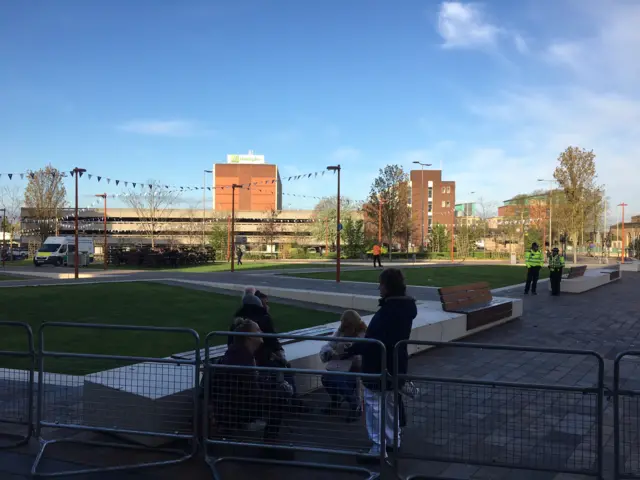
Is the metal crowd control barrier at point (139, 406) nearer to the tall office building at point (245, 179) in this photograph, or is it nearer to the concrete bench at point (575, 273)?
the concrete bench at point (575, 273)

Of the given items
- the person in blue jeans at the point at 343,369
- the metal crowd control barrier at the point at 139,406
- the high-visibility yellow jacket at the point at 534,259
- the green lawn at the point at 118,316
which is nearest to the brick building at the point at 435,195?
the high-visibility yellow jacket at the point at 534,259

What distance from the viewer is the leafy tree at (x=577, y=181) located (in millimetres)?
46812

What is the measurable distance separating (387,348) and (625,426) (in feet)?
6.86

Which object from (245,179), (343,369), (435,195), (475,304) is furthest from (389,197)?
(245,179)

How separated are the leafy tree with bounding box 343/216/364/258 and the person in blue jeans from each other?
46.1 meters

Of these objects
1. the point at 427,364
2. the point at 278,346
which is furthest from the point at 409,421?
the point at 427,364

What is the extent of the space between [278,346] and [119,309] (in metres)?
9.02

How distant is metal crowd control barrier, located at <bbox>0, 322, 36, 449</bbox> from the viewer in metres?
4.76

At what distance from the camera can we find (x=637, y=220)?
123375 millimetres

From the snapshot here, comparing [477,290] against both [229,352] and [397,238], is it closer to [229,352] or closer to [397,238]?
[229,352]

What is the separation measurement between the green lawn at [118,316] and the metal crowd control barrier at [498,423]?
2917 mm

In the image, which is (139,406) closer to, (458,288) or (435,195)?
(458,288)

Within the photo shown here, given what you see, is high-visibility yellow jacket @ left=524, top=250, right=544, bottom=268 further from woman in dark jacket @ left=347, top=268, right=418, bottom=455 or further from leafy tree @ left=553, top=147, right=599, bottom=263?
leafy tree @ left=553, top=147, right=599, bottom=263

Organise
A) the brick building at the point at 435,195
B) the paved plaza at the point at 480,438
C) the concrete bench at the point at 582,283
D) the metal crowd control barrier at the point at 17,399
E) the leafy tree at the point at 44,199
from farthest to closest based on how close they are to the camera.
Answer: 1. the brick building at the point at 435,195
2. the leafy tree at the point at 44,199
3. the concrete bench at the point at 582,283
4. the metal crowd control barrier at the point at 17,399
5. the paved plaza at the point at 480,438
